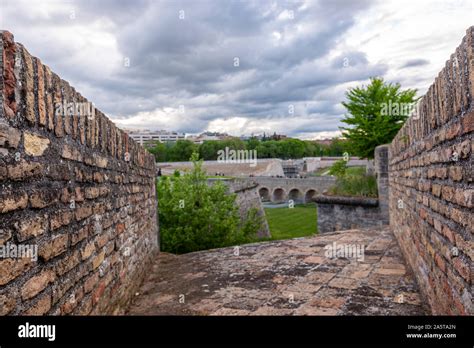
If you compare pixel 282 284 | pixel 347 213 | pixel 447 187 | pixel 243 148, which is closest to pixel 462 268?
pixel 447 187

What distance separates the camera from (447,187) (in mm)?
2334

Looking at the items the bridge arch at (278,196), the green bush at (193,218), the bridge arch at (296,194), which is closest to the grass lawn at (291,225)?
the bridge arch at (296,194)

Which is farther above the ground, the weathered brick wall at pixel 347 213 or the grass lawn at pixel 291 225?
the weathered brick wall at pixel 347 213

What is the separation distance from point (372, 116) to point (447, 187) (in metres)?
12.9

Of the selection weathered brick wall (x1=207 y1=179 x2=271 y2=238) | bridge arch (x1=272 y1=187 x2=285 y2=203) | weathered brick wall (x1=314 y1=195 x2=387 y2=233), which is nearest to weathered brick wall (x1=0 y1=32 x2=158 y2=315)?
weathered brick wall (x1=314 y1=195 x2=387 y2=233)

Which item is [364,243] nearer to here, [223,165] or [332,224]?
[332,224]

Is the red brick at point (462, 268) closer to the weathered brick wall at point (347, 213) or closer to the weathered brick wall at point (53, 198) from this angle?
the weathered brick wall at point (53, 198)

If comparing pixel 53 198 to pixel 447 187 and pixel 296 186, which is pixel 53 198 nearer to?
pixel 447 187

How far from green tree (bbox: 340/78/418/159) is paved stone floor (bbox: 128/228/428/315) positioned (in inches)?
344

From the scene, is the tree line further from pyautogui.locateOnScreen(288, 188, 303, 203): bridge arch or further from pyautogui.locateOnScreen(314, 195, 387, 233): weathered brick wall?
pyautogui.locateOnScreen(314, 195, 387, 233): weathered brick wall

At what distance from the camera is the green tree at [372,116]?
14.1 metres

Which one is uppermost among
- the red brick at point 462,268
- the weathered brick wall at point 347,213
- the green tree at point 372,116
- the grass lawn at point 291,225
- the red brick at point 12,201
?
the green tree at point 372,116

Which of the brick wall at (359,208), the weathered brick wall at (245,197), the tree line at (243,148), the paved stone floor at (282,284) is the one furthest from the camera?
the tree line at (243,148)

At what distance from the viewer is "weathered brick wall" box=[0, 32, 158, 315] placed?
1586 mm
